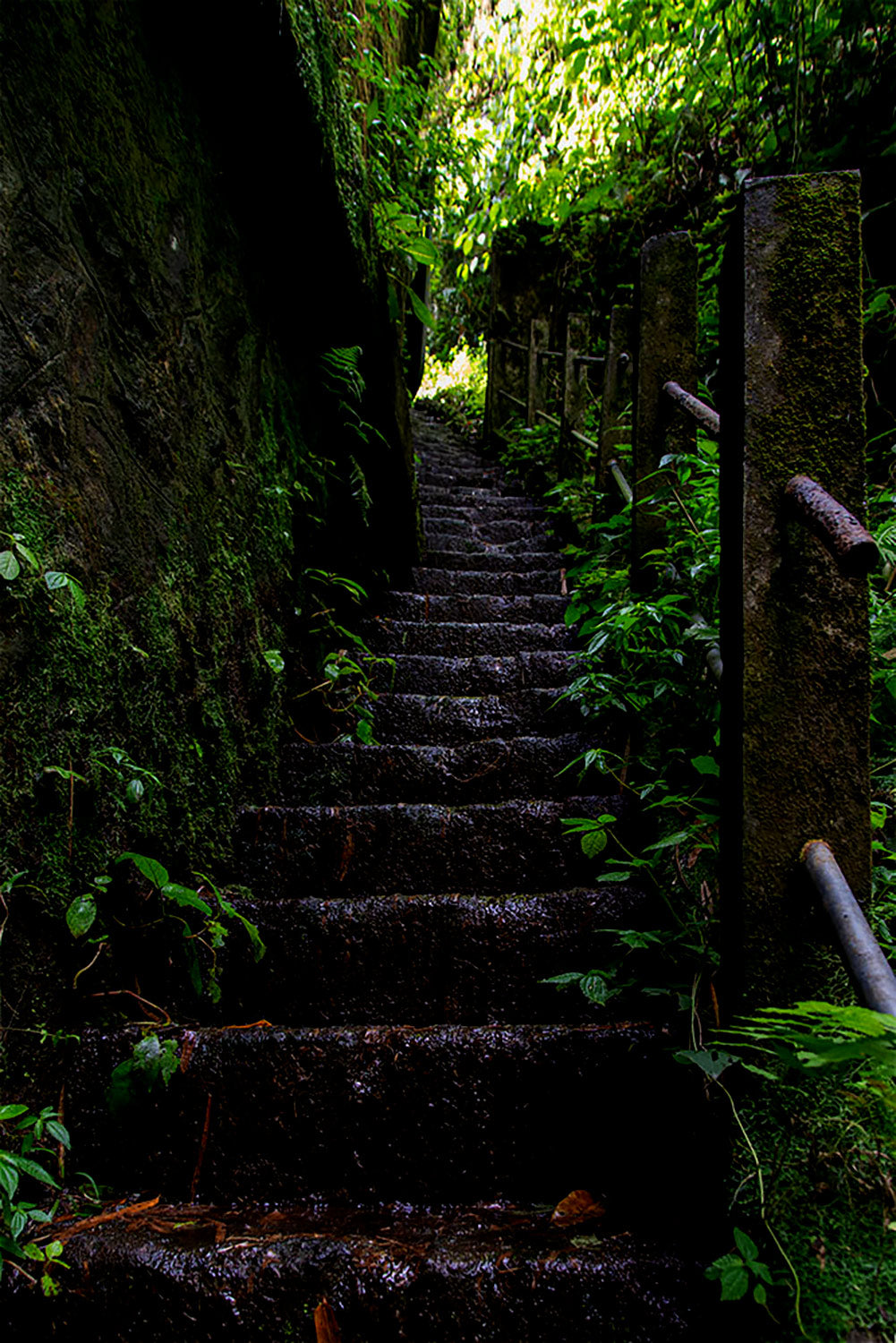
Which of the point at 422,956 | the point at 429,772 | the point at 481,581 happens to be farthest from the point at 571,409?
the point at 422,956

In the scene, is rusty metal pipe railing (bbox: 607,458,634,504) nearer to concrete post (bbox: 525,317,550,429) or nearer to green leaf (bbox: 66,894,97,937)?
green leaf (bbox: 66,894,97,937)

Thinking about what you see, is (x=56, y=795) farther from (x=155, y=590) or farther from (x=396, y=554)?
(x=396, y=554)

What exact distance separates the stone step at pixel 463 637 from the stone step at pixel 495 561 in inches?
34.7

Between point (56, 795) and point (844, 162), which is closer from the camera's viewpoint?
point (56, 795)

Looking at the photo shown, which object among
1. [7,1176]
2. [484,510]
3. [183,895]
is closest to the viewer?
[7,1176]

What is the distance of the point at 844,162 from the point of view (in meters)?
3.41

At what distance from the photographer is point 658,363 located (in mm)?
2520

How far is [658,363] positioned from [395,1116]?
7.50ft

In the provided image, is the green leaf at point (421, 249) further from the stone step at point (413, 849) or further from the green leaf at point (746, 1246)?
the green leaf at point (746, 1246)

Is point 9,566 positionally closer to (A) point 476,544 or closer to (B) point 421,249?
(B) point 421,249

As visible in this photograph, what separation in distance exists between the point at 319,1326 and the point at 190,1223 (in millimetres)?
275

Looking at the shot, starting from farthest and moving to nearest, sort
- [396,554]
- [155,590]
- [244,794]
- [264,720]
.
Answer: [396,554], [264,720], [244,794], [155,590]

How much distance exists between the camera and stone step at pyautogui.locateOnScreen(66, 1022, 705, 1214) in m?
1.26

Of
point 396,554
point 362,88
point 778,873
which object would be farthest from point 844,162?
point 778,873
